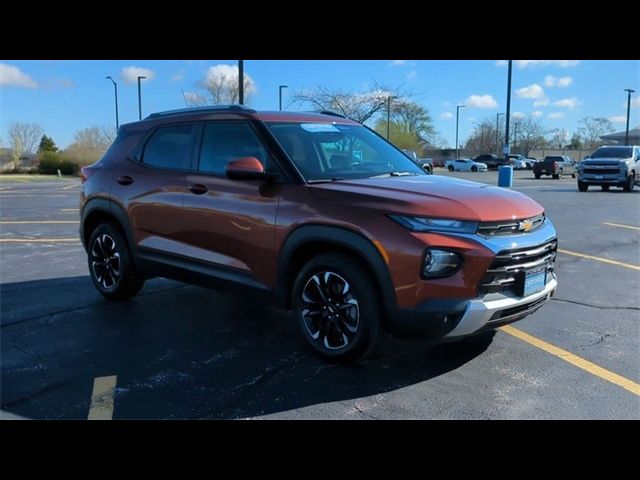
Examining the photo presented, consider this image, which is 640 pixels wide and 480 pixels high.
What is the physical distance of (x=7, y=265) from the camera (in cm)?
763

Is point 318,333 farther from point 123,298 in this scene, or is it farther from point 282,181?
point 123,298

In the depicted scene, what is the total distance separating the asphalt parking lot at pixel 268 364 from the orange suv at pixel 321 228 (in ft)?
1.25

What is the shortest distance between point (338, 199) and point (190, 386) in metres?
1.61

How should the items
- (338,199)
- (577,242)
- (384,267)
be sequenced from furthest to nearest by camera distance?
1. (577,242)
2. (338,199)
3. (384,267)

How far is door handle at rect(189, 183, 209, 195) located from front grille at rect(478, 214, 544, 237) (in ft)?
7.56

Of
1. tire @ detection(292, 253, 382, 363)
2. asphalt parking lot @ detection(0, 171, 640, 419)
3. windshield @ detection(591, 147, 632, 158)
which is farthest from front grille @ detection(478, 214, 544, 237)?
windshield @ detection(591, 147, 632, 158)

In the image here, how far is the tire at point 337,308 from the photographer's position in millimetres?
3727

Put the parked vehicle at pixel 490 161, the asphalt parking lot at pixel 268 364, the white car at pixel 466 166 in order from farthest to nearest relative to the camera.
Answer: the parked vehicle at pixel 490 161 → the white car at pixel 466 166 → the asphalt parking lot at pixel 268 364

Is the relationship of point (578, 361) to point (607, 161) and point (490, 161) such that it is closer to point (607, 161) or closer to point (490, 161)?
point (607, 161)

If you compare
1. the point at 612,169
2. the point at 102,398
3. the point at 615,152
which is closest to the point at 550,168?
the point at 615,152

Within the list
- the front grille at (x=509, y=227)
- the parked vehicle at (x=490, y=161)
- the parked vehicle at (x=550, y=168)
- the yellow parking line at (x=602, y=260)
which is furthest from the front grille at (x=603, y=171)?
the parked vehicle at (x=490, y=161)

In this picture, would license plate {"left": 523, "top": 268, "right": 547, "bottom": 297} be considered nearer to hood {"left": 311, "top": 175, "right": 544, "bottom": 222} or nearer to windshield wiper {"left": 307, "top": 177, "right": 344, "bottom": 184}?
hood {"left": 311, "top": 175, "right": 544, "bottom": 222}

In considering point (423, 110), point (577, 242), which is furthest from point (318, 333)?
point (423, 110)

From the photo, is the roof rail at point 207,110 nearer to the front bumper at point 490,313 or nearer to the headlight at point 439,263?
the headlight at point 439,263
